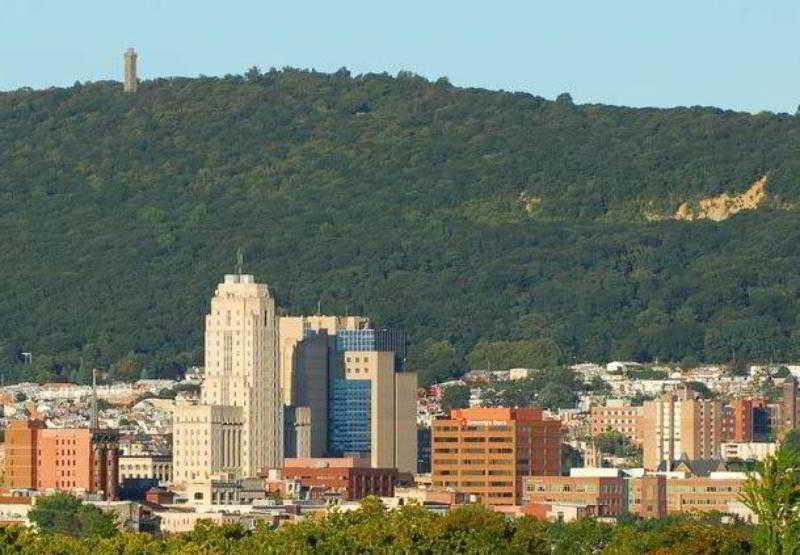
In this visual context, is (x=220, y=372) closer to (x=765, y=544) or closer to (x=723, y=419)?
(x=723, y=419)

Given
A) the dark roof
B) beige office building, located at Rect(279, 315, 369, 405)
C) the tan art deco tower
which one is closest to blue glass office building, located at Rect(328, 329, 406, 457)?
beige office building, located at Rect(279, 315, 369, 405)

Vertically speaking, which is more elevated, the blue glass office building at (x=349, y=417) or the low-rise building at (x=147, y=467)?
the blue glass office building at (x=349, y=417)

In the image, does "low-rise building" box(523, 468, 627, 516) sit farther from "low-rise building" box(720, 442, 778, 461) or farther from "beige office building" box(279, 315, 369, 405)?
"low-rise building" box(720, 442, 778, 461)

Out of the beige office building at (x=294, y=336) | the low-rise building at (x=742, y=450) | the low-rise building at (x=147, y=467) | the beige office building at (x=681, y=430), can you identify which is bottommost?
the low-rise building at (x=147, y=467)

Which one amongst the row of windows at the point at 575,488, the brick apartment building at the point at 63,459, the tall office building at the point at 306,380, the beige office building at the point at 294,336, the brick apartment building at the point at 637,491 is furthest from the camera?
the beige office building at the point at 294,336

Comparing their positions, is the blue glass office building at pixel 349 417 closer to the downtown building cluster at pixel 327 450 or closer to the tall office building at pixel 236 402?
the downtown building cluster at pixel 327 450

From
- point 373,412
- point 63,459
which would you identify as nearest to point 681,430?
point 373,412

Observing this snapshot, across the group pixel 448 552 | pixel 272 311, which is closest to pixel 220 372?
pixel 272 311

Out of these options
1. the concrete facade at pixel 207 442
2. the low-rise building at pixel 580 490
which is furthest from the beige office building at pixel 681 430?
the low-rise building at pixel 580 490
